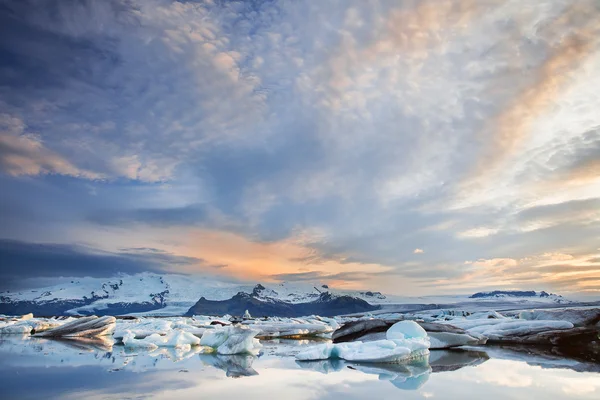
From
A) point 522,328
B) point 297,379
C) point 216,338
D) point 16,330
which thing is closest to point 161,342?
point 216,338

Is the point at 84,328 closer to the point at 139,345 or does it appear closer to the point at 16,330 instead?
the point at 16,330

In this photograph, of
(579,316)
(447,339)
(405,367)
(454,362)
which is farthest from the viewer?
(579,316)

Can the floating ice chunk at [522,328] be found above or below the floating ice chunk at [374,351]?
above

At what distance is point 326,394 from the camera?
5113mm

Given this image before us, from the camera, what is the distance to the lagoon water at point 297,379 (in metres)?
5.12

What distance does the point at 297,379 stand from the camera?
6.39 meters

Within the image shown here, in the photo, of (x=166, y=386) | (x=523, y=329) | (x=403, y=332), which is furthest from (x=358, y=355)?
(x=523, y=329)

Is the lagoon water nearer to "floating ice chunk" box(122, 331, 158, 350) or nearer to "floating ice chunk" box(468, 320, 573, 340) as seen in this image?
"floating ice chunk" box(122, 331, 158, 350)

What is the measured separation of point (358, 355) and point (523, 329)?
8.45 m

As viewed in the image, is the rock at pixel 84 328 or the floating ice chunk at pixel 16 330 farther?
the floating ice chunk at pixel 16 330

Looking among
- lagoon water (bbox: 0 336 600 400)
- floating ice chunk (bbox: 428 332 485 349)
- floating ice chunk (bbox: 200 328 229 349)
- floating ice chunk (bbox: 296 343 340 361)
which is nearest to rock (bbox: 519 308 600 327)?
floating ice chunk (bbox: 428 332 485 349)

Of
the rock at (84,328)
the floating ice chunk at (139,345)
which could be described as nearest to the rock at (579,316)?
the floating ice chunk at (139,345)

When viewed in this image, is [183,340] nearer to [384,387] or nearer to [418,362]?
[418,362]

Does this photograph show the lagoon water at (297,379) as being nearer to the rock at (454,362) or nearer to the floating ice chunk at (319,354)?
the rock at (454,362)
